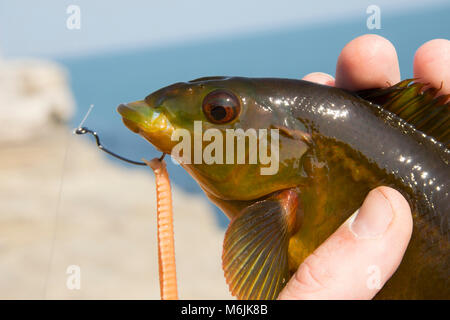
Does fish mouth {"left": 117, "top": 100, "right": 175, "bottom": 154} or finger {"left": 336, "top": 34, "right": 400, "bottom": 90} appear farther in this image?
finger {"left": 336, "top": 34, "right": 400, "bottom": 90}

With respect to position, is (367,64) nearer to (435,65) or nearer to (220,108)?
(435,65)

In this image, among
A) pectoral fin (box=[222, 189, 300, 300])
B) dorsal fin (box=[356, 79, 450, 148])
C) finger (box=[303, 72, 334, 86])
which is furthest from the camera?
finger (box=[303, 72, 334, 86])

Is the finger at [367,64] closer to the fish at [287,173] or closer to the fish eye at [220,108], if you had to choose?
the fish at [287,173]

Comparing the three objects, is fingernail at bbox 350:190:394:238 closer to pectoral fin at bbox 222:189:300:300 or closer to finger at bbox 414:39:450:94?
pectoral fin at bbox 222:189:300:300

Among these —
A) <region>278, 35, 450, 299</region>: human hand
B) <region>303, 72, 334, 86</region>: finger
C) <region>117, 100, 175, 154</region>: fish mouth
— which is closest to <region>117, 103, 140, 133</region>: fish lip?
<region>117, 100, 175, 154</region>: fish mouth

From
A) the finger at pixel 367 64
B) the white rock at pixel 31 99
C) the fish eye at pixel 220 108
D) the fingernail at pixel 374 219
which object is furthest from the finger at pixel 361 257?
the white rock at pixel 31 99

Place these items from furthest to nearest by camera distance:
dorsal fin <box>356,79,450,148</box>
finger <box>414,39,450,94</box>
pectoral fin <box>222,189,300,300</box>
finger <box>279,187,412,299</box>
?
finger <box>414,39,450,94</box> < dorsal fin <box>356,79,450,148</box> < pectoral fin <box>222,189,300,300</box> < finger <box>279,187,412,299</box>

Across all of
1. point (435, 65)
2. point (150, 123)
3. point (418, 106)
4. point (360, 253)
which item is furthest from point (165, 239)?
point (435, 65)
